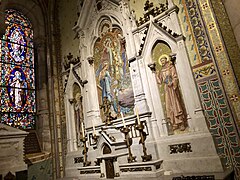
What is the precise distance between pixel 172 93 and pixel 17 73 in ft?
17.4

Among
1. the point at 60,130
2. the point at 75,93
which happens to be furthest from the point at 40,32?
the point at 60,130

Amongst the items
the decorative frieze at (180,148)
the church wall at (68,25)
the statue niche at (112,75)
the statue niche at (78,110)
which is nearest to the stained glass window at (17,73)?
the church wall at (68,25)

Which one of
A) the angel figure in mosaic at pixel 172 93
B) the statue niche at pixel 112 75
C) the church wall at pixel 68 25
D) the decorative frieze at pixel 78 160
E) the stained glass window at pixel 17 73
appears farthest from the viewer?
the church wall at pixel 68 25

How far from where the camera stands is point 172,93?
4379 millimetres

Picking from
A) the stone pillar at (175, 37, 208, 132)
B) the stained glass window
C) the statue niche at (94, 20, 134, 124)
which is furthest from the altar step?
the stone pillar at (175, 37, 208, 132)

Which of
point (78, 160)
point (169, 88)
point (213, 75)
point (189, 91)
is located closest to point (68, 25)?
point (78, 160)

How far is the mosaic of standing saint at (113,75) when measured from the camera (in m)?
5.28

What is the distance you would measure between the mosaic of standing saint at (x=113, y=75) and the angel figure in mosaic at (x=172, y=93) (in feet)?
3.15

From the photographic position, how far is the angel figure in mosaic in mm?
4207

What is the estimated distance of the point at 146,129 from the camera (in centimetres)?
457

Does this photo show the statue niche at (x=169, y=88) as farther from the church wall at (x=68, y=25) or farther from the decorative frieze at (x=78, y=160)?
the church wall at (x=68, y=25)

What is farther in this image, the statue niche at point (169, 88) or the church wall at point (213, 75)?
the statue niche at point (169, 88)

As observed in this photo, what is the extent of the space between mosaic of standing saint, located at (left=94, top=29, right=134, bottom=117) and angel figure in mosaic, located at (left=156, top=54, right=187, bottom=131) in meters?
0.96

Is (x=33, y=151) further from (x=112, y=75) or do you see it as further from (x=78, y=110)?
(x=112, y=75)
